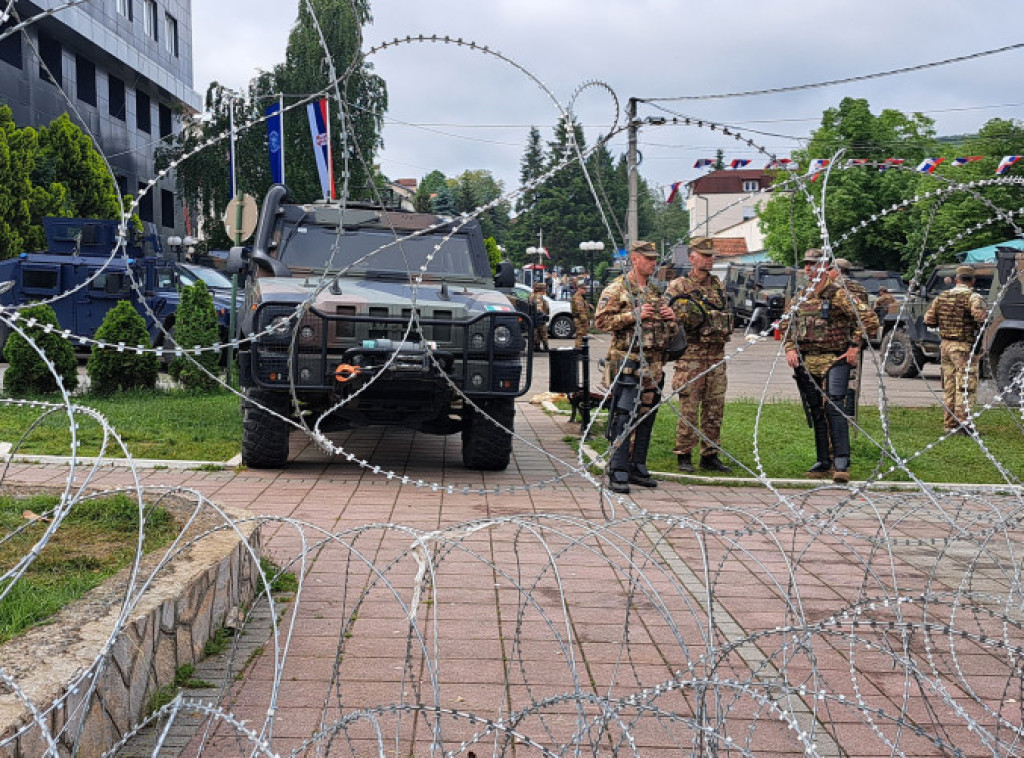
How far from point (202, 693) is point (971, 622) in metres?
3.38

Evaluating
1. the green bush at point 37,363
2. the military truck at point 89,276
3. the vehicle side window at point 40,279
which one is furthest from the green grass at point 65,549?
the vehicle side window at point 40,279

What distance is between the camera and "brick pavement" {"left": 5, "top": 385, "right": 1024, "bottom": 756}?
2953 mm

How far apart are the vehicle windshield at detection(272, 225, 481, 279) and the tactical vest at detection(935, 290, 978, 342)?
202 inches

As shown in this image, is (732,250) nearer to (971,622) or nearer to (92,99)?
(92,99)

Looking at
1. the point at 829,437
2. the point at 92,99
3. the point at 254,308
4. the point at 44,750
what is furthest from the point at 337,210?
the point at 92,99

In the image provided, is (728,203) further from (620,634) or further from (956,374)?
→ (620,634)

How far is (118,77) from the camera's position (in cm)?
3775

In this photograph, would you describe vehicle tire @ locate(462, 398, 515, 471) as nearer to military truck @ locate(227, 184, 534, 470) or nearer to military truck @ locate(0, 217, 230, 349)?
military truck @ locate(227, 184, 534, 470)

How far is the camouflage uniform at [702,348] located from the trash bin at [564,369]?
2066 millimetres

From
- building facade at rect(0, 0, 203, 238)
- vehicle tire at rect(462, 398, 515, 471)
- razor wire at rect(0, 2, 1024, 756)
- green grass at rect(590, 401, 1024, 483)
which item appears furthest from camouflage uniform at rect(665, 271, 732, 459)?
building facade at rect(0, 0, 203, 238)

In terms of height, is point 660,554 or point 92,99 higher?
point 92,99

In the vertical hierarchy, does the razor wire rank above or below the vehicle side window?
below

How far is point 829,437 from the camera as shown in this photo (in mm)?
9516

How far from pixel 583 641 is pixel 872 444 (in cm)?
712
